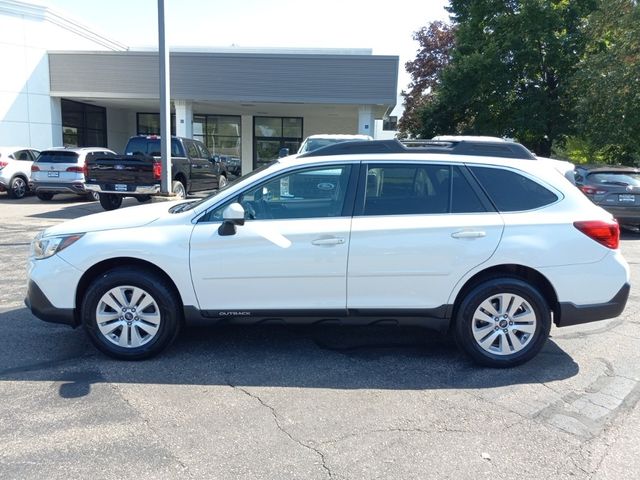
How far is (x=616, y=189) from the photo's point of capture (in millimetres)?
11391

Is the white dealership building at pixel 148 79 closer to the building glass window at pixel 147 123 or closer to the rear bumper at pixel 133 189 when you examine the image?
the building glass window at pixel 147 123

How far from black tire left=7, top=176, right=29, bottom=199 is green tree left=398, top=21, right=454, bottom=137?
24.2 meters

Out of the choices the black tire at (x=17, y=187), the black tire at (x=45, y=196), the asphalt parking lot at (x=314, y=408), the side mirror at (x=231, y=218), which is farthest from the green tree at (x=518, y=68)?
the side mirror at (x=231, y=218)

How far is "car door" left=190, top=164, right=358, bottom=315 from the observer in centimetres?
421

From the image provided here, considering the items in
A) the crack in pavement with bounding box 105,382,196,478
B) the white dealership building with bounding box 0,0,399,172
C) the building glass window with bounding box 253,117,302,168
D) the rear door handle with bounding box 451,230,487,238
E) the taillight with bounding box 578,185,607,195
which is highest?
→ the white dealership building with bounding box 0,0,399,172

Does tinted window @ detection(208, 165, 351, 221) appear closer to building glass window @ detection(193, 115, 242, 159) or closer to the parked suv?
the parked suv

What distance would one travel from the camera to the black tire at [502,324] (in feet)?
14.0

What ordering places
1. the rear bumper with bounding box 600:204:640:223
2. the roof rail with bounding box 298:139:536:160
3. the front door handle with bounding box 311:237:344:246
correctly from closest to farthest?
the front door handle with bounding box 311:237:344:246, the roof rail with bounding box 298:139:536:160, the rear bumper with bounding box 600:204:640:223

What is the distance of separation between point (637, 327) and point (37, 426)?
5603 mm

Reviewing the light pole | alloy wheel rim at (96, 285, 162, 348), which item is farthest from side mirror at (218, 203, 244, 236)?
the light pole

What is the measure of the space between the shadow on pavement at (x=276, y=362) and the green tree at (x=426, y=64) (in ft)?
103

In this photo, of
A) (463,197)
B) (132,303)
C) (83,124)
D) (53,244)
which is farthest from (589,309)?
(83,124)

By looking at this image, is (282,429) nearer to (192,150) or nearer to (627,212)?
(627,212)

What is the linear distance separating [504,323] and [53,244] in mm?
3773
